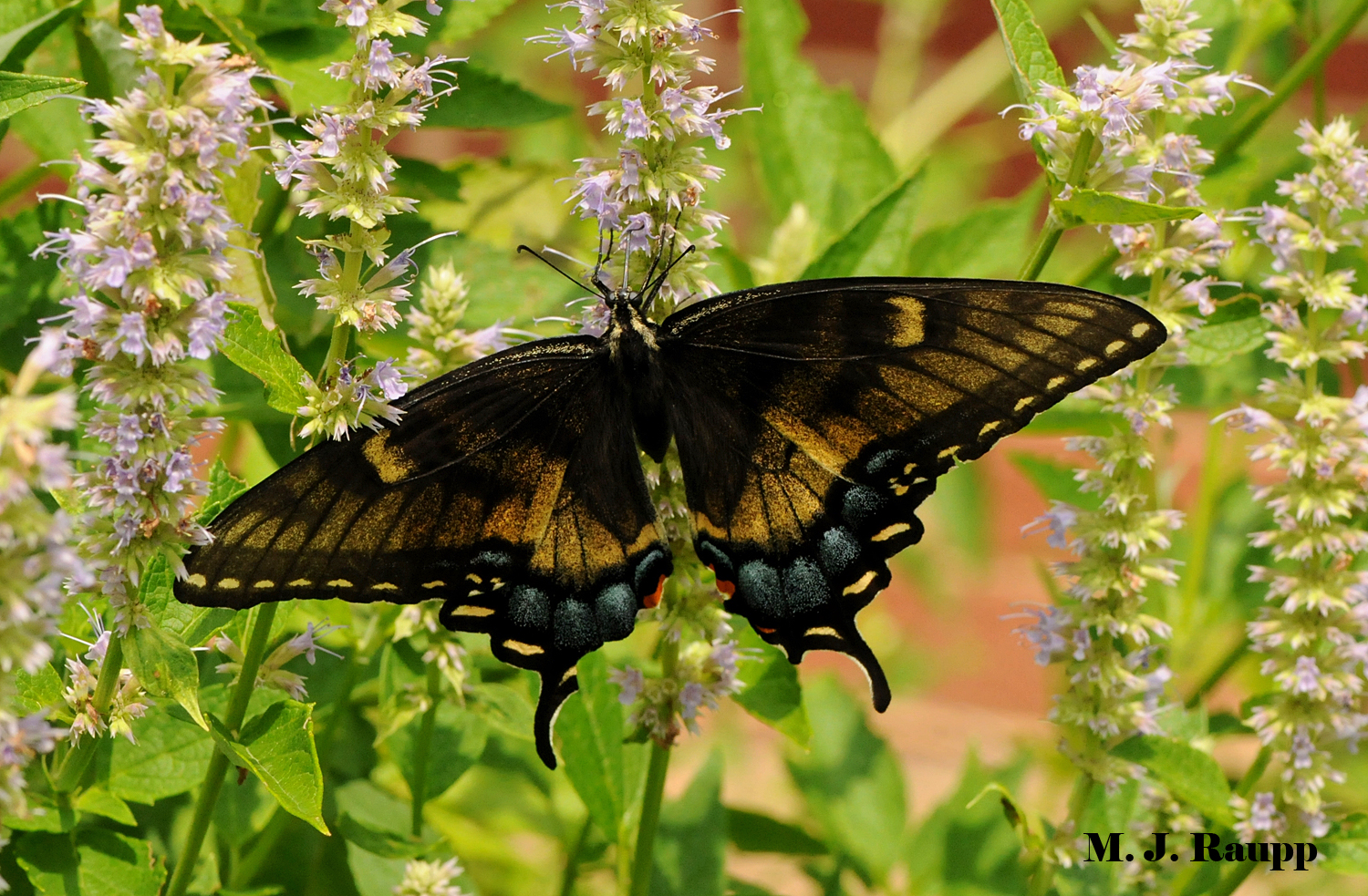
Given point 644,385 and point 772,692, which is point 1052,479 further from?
point 644,385

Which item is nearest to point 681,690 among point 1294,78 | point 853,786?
point 853,786

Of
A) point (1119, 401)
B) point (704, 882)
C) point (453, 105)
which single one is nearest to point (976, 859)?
point (704, 882)

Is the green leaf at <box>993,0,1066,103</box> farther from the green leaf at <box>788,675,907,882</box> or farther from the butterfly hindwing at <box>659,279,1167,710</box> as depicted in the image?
the green leaf at <box>788,675,907,882</box>

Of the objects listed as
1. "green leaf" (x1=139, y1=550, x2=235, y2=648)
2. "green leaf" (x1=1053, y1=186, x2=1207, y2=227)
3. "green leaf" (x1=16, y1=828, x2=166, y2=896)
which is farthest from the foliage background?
"green leaf" (x1=1053, y1=186, x2=1207, y2=227)

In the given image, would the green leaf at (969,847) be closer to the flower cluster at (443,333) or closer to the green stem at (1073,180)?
the green stem at (1073,180)

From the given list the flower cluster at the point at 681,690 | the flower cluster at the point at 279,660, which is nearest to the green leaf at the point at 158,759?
the flower cluster at the point at 279,660
